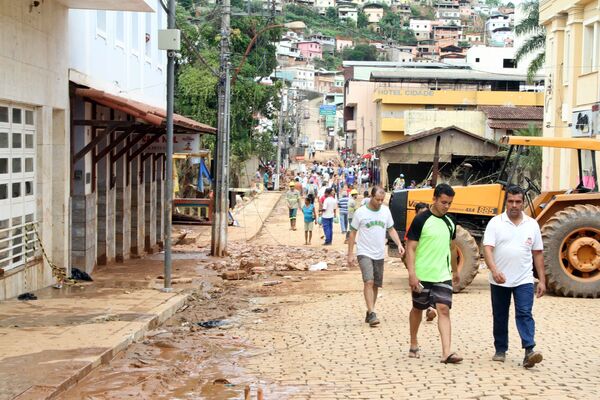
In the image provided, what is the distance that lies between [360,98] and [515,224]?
78.9 m

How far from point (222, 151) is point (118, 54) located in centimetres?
411

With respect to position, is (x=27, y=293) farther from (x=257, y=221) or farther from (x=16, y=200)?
(x=257, y=221)

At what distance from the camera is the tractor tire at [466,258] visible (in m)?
16.2

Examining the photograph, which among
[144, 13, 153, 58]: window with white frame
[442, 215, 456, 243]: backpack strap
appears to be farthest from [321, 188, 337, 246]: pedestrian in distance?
[442, 215, 456, 243]: backpack strap

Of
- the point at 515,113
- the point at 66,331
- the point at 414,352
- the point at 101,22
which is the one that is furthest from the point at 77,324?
the point at 515,113

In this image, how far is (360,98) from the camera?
87625mm

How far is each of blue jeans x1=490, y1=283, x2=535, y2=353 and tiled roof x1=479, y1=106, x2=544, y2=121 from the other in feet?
164

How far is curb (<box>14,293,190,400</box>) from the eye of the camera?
8.19 meters

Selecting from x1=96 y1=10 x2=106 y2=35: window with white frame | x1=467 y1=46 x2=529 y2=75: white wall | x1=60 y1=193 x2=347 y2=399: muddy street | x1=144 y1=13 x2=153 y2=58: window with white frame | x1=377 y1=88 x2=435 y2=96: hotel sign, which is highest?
x1=467 y1=46 x2=529 y2=75: white wall

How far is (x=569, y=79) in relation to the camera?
33.0 meters

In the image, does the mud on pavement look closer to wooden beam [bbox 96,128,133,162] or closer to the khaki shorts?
the khaki shorts

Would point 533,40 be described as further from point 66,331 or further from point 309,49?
point 309,49

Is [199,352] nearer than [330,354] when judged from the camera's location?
No

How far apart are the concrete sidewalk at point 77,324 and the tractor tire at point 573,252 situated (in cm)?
613
